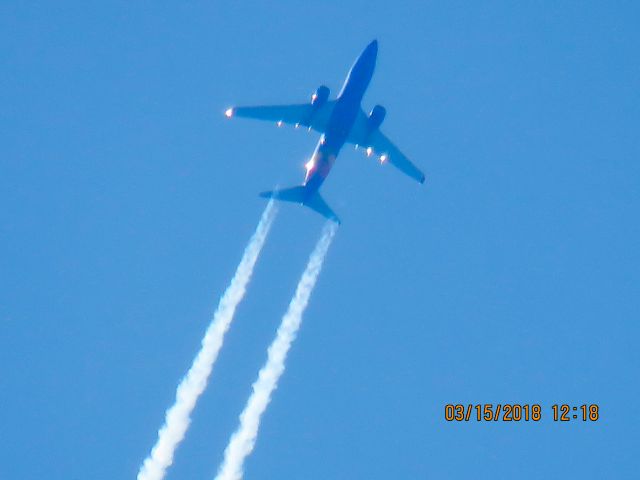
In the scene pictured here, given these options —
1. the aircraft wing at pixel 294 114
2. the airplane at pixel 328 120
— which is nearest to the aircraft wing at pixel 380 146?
the airplane at pixel 328 120

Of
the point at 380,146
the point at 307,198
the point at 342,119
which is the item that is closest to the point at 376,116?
the point at 380,146

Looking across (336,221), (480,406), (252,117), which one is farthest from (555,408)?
(252,117)

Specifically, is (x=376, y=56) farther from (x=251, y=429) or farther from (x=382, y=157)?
(x=251, y=429)

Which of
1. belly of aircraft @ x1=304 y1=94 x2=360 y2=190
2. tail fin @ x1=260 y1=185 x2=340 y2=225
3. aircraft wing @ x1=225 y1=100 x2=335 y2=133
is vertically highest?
aircraft wing @ x1=225 y1=100 x2=335 y2=133

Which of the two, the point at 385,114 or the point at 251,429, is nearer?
the point at 251,429

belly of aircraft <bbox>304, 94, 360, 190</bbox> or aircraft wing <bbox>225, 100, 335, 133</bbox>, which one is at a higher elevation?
aircraft wing <bbox>225, 100, 335, 133</bbox>

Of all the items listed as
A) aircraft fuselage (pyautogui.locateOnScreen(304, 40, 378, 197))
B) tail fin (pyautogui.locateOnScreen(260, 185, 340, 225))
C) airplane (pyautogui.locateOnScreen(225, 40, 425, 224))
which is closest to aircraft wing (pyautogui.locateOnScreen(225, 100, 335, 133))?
airplane (pyautogui.locateOnScreen(225, 40, 425, 224))

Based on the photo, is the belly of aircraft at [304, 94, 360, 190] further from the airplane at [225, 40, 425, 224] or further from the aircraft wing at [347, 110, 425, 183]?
the aircraft wing at [347, 110, 425, 183]

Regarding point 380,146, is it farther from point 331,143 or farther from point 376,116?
point 331,143
